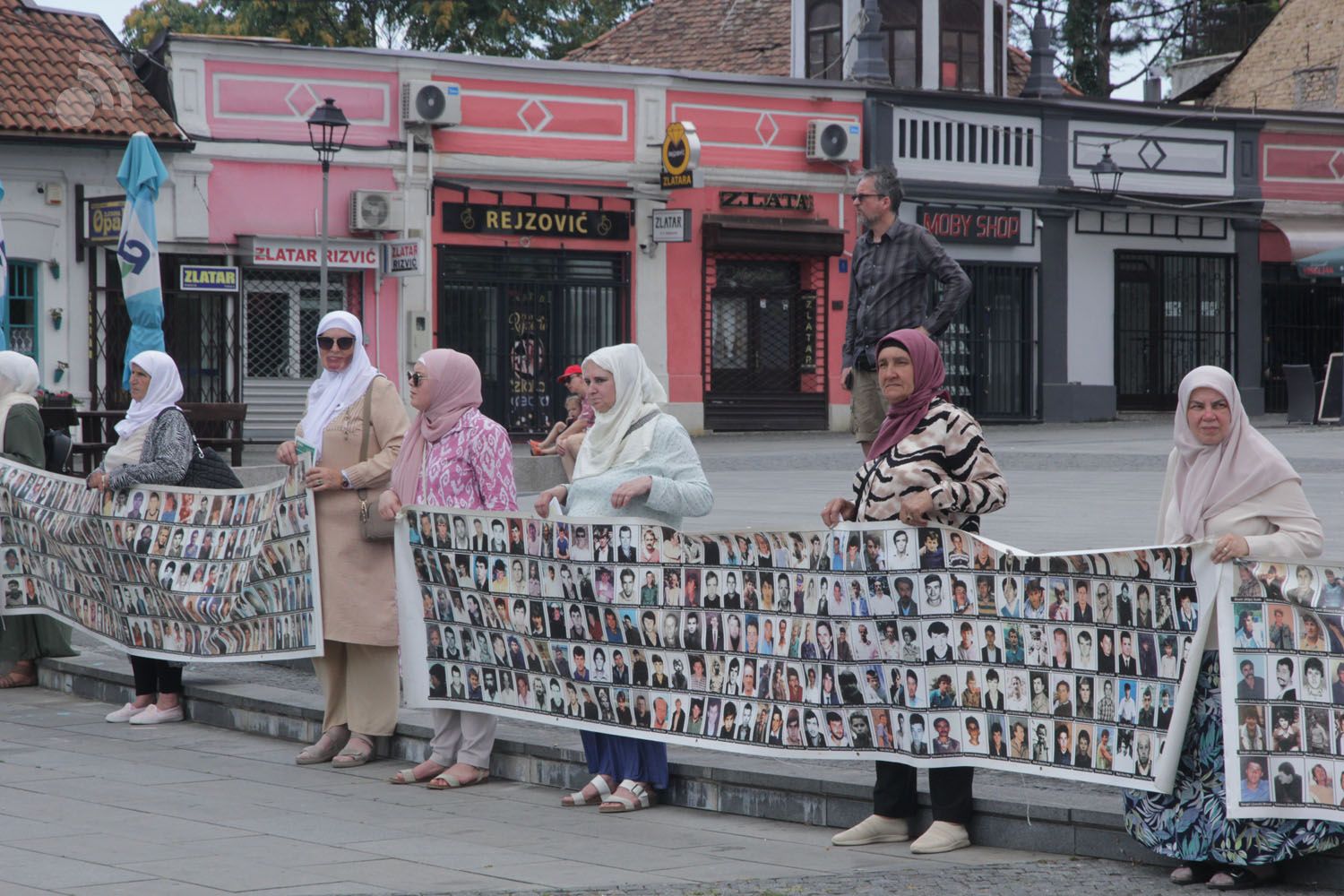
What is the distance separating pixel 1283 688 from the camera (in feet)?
18.2

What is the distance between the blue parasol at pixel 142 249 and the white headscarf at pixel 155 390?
298 inches

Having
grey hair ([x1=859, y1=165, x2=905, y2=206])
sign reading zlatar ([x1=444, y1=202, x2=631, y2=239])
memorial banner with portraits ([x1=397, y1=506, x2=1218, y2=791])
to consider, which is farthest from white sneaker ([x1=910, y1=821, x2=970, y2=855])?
sign reading zlatar ([x1=444, y1=202, x2=631, y2=239])

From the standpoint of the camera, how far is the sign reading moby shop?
29344mm

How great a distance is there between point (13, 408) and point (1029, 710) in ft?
21.4

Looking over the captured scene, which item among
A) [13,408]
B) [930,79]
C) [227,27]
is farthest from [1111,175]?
[13,408]

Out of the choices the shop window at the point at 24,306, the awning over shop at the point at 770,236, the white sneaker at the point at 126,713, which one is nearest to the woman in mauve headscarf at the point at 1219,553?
the white sneaker at the point at 126,713

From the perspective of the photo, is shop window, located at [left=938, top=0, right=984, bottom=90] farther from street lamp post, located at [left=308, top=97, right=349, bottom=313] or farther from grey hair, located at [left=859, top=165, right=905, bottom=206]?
grey hair, located at [left=859, top=165, right=905, bottom=206]

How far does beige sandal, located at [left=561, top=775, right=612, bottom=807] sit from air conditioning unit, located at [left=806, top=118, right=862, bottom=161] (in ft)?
73.5

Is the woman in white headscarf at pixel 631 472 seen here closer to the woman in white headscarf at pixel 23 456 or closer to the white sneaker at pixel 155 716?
the white sneaker at pixel 155 716

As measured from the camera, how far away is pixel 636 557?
7039mm

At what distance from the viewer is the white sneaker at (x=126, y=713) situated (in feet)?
30.8

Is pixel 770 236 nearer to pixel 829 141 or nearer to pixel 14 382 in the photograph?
pixel 829 141

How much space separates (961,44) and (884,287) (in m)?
23.5

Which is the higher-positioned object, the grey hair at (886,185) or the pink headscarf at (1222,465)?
the grey hair at (886,185)
